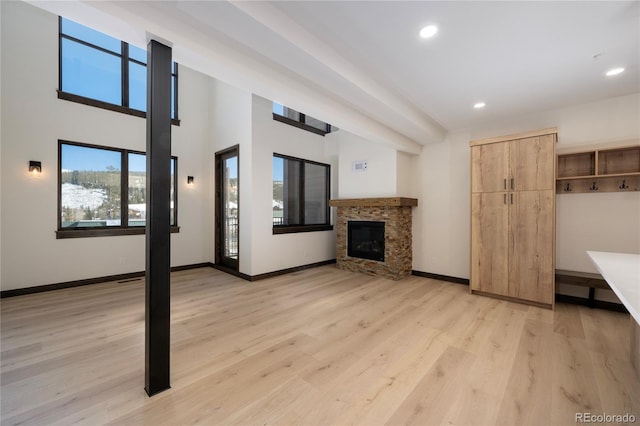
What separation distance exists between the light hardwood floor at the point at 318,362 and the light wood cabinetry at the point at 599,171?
163cm

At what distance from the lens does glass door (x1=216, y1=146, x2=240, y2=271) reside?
209 inches

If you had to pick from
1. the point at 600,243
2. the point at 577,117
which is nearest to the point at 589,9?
the point at 577,117

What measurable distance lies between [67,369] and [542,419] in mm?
3429

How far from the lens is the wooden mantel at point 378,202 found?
478cm

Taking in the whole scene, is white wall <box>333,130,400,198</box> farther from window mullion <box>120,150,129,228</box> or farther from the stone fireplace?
window mullion <box>120,150,129,228</box>

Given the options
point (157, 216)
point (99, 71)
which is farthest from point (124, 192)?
point (157, 216)

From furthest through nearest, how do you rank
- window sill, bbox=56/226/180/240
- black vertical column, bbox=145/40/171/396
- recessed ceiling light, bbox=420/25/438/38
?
window sill, bbox=56/226/180/240, recessed ceiling light, bbox=420/25/438/38, black vertical column, bbox=145/40/171/396

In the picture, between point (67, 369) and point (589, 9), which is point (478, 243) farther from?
point (67, 369)

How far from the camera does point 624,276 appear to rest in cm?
178

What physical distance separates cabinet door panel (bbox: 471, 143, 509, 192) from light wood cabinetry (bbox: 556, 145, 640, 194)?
0.65 m

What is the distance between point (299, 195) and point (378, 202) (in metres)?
1.76

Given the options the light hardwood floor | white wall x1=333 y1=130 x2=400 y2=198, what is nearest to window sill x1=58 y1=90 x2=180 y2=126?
the light hardwood floor

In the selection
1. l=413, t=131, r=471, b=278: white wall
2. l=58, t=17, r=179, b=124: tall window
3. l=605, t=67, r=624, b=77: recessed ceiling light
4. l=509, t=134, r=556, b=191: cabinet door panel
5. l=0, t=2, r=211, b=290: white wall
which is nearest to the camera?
l=605, t=67, r=624, b=77: recessed ceiling light

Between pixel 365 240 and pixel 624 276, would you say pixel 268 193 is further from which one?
pixel 624 276
